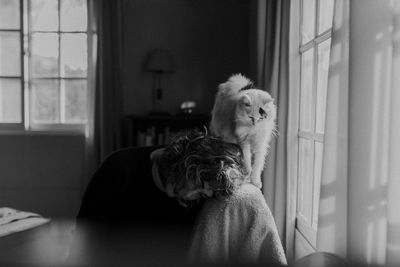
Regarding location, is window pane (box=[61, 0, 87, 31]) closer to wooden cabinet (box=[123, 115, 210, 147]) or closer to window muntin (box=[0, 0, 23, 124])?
window muntin (box=[0, 0, 23, 124])

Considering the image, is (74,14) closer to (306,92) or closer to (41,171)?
(41,171)

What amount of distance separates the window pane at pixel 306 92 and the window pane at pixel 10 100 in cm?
273

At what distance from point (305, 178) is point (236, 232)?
1.24 meters

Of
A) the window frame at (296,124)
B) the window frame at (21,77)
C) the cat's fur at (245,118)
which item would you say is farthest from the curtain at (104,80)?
the cat's fur at (245,118)

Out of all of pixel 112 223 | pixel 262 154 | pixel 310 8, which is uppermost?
pixel 310 8

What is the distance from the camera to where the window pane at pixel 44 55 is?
152 inches

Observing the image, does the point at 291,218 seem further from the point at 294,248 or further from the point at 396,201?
the point at 396,201

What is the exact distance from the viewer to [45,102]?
390cm

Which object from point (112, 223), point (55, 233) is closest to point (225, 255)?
point (112, 223)

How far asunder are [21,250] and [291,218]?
1.39 meters

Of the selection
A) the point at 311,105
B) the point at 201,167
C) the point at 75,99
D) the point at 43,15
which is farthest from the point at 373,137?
the point at 43,15

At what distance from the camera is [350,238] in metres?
0.94

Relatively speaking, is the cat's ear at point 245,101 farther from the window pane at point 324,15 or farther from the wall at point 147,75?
the wall at point 147,75

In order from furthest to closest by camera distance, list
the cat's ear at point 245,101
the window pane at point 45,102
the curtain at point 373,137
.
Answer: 1. the window pane at point 45,102
2. the cat's ear at point 245,101
3. the curtain at point 373,137
